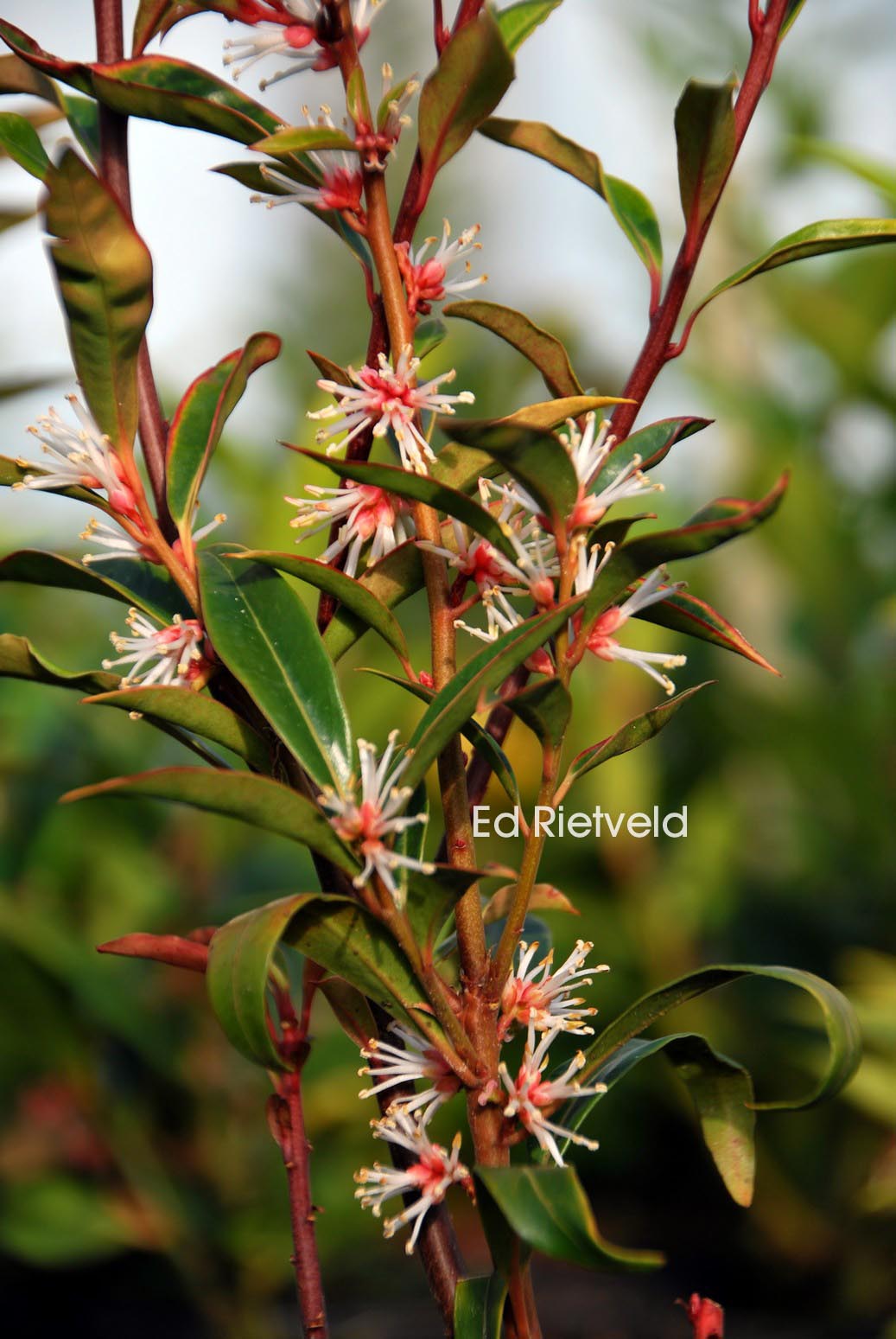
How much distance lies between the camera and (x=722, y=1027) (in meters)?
1.76

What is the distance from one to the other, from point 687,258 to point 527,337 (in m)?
0.08

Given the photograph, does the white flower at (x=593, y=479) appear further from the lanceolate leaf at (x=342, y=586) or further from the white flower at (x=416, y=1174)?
the white flower at (x=416, y=1174)

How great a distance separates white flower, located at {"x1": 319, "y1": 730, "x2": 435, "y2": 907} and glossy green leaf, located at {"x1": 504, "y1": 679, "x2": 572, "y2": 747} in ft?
0.14

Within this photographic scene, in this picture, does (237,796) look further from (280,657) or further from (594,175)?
(594,175)

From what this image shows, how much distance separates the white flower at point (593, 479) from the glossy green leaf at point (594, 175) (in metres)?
0.12

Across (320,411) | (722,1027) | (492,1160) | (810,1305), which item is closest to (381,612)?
(320,411)

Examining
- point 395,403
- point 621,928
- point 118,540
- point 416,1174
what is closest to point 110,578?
point 118,540

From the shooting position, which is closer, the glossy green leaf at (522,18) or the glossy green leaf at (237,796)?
the glossy green leaf at (237,796)

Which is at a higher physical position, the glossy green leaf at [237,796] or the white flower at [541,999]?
the glossy green leaf at [237,796]

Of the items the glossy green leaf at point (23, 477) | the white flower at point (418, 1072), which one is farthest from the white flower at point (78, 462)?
the white flower at point (418, 1072)

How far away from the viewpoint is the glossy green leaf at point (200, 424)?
452 mm

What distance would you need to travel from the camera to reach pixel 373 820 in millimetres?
383

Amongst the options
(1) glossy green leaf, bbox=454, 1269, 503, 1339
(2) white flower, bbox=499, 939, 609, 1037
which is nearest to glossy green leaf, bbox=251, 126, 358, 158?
(2) white flower, bbox=499, 939, 609, 1037

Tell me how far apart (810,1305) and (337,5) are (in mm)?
1791
